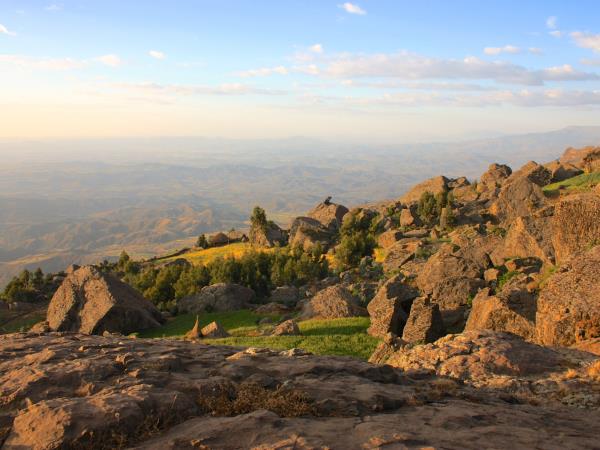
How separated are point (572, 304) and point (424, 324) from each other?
7271 millimetres

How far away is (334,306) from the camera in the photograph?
31.4 metres

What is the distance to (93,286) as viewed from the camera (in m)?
34.7

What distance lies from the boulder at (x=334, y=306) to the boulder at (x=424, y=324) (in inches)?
A: 345

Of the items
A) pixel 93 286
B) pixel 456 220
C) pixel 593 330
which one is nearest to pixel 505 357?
pixel 593 330

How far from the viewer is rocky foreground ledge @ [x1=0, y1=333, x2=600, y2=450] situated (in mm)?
7461

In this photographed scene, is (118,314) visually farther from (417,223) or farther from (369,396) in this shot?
(417,223)

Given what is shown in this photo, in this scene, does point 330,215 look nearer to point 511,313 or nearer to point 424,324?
point 424,324

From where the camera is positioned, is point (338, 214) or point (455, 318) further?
point (338, 214)

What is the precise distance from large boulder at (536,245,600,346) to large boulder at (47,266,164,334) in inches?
1056

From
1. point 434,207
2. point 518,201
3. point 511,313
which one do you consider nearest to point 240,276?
point 434,207

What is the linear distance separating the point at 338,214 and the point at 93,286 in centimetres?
4970

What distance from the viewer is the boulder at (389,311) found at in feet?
80.1

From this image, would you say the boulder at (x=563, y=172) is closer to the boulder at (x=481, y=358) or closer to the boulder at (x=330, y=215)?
the boulder at (x=330, y=215)

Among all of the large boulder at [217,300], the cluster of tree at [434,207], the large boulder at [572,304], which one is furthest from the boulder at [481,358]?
the cluster of tree at [434,207]
